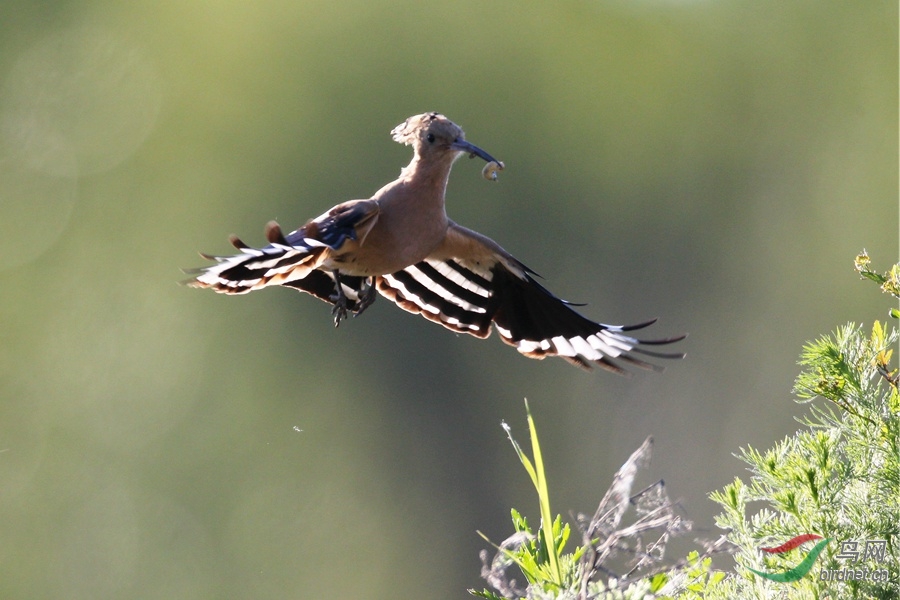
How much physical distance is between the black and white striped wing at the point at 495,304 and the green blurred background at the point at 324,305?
6.87 meters

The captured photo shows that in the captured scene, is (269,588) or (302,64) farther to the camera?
(302,64)

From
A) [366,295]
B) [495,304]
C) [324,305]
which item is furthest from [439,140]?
[324,305]

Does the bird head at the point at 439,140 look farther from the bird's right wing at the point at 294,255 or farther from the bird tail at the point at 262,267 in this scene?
the bird tail at the point at 262,267

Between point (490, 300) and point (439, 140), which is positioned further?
point (490, 300)

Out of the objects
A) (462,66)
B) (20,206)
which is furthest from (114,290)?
(462,66)

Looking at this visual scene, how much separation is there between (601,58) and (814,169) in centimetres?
319

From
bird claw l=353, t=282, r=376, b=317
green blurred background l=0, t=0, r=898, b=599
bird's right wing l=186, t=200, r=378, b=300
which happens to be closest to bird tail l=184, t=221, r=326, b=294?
bird's right wing l=186, t=200, r=378, b=300

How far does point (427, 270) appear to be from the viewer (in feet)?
10.1

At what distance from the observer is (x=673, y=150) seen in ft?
42.7

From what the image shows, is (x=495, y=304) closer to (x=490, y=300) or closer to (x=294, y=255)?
(x=490, y=300)

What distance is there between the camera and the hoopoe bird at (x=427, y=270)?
93.7 inches

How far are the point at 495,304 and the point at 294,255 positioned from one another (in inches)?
35.8

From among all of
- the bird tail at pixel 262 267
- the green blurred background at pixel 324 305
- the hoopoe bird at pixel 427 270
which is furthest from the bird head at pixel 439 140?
the green blurred background at pixel 324 305

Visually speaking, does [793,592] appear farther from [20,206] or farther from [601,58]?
[601,58]
